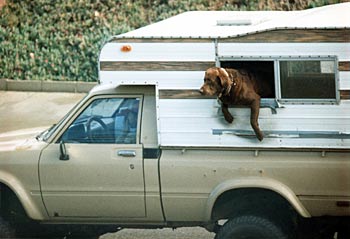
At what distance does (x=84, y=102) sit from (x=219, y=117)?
3.71 ft

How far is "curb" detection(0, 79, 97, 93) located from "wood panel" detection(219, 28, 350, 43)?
8.10 meters

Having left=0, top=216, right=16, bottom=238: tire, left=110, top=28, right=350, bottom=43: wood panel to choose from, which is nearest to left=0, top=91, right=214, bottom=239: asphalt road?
left=0, top=216, right=16, bottom=238: tire

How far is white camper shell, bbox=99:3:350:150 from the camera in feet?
17.2

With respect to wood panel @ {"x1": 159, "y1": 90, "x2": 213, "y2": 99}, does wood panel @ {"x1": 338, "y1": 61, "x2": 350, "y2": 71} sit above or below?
Answer: above

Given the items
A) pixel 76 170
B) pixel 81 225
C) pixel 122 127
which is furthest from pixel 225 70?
pixel 81 225

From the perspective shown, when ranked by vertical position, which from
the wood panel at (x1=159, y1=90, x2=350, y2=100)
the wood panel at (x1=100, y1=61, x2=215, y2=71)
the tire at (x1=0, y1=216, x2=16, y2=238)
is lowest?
the tire at (x1=0, y1=216, x2=16, y2=238)

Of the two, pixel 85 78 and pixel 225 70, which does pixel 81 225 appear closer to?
pixel 225 70

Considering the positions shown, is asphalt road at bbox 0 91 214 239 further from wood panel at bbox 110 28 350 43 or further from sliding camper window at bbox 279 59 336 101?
sliding camper window at bbox 279 59 336 101

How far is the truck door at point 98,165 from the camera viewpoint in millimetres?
5562

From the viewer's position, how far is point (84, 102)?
19.1ft

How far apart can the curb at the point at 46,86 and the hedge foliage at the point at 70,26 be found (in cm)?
19

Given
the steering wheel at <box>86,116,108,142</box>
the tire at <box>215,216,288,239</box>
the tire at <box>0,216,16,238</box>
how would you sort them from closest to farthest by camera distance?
the tire at <box>215,216,288,239</box>
the steering wheel at <box>86,116,108,142</box>
the tire at <box>0,216,16,238</box>

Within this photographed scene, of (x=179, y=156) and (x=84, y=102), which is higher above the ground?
(x=84, y=102)

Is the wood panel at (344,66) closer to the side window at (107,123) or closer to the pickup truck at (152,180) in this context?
the pickup truck at (152,180)
